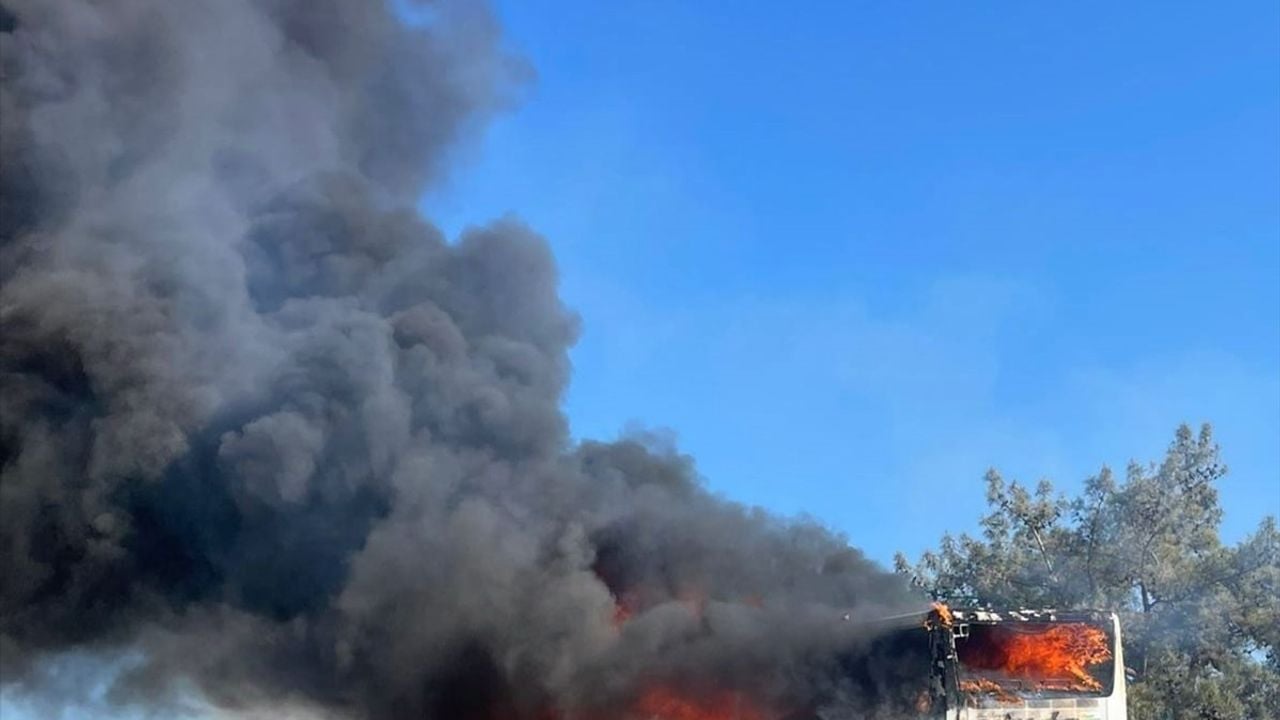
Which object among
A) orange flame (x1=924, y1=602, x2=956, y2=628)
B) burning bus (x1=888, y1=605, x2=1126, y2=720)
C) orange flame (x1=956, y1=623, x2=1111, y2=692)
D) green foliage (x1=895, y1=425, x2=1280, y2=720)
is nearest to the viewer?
burning bus (x1=888, y1=605, x2=1126, y2=720)

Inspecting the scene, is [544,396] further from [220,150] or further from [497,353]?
[220,150]

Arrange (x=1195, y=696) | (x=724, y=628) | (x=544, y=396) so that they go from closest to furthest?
(x=724, y=628) → (x=544, y=396) → (x=1195, y=696)

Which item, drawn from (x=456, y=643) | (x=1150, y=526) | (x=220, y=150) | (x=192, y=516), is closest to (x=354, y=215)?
(x=220, y=150)

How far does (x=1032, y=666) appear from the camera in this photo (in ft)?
61.8

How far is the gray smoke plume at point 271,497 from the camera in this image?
2342 centimetres

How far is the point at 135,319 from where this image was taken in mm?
24703

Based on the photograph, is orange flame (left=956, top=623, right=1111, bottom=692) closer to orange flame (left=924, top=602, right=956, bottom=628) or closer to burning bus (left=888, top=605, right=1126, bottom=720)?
burning bus (left=888, top=605, right=1126, bottom=720)

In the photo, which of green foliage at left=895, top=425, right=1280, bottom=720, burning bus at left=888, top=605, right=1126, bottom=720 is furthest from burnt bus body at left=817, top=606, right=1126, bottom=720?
green foliage at left=895, top=425, right=1280, bottom=720

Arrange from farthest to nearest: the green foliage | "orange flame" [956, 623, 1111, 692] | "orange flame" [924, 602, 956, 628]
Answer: the green foliage → "orange flame" [924, 602, 956, 628] → "orange flame" [956, 623, 1111, 692]

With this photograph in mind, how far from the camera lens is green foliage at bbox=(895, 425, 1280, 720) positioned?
3591 centimetres

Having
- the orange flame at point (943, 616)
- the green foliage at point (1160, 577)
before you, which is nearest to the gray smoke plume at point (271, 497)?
the orange flame at point (943, 616)

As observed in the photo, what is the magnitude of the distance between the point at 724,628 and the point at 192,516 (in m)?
11.1

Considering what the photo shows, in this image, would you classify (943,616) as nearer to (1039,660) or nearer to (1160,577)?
(1039,660)

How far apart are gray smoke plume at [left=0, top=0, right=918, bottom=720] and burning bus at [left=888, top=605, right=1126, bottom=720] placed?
104 inches
